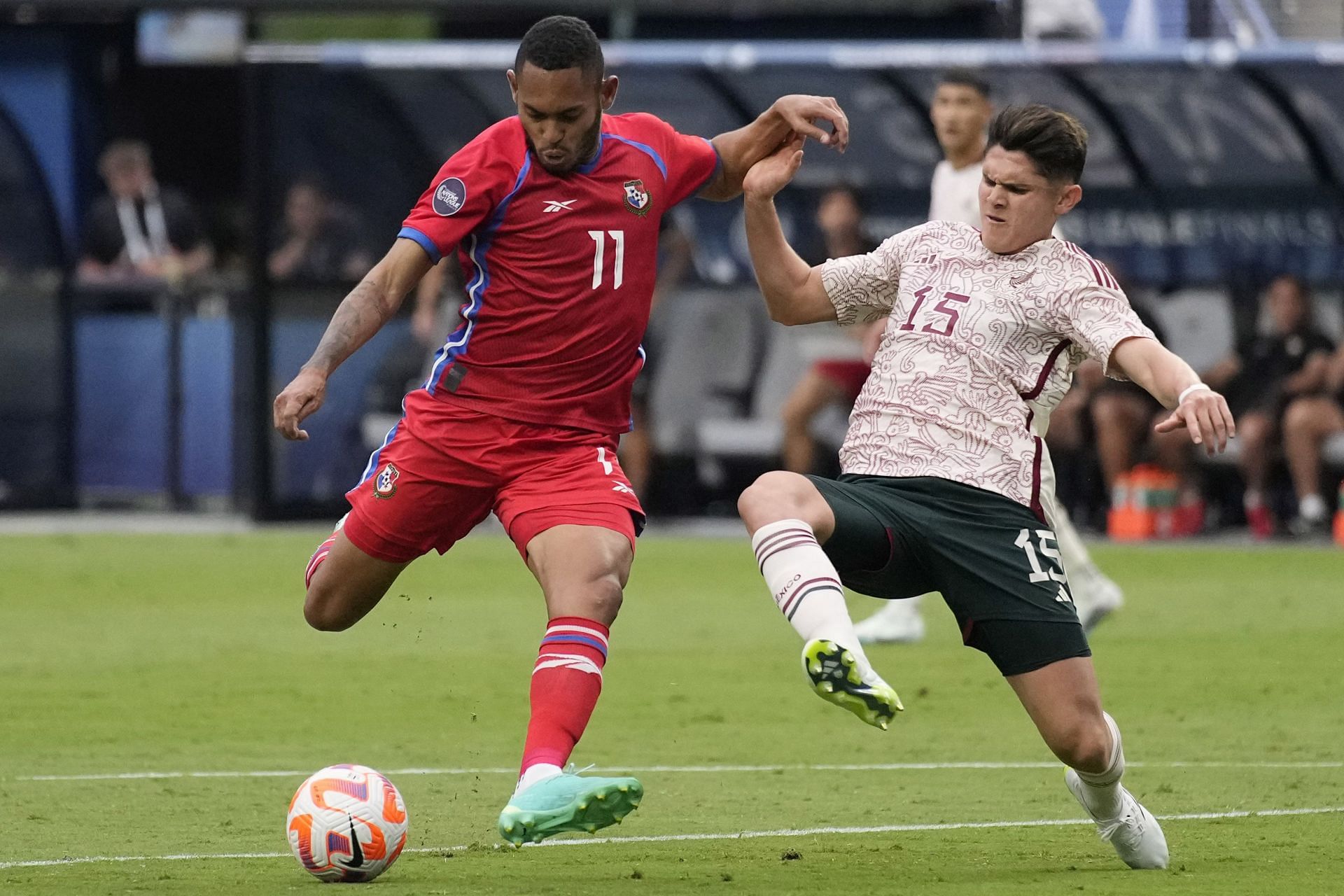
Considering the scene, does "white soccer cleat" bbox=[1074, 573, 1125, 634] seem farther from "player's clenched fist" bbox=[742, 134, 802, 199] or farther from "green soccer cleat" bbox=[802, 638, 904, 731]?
"green soccer cleat" bbox=[802, 638, 904, 731]

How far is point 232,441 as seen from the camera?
19.2 metres

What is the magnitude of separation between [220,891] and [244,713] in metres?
3.63

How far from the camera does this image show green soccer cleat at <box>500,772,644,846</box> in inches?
211

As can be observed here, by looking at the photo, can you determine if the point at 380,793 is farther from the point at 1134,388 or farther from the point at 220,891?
the point at 1134,388

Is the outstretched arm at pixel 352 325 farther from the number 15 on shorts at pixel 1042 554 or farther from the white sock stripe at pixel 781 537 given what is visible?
the number 15 on shorts at pixel 1042 554

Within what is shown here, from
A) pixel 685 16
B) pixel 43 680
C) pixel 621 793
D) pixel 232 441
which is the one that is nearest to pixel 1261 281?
pixel 685 16

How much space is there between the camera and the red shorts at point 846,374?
48.4ft

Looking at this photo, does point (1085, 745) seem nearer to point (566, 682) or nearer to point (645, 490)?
point (566, 682)

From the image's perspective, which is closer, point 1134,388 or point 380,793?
point 380,793

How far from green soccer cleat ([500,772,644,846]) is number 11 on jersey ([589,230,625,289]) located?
1550mm

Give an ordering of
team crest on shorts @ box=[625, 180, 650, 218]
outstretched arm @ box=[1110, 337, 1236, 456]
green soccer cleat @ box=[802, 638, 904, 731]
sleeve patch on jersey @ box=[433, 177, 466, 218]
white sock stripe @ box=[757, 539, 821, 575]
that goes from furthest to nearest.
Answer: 1. team crest on shorts @ box=[625, 180, 650, 218]
2. sleeve patch on jersey @ box=[433, 177, 466, 218]
3. white sock stripe @ box=[757, 539, 821, 575]
4. outstretched arm @ box=[1110, 337, 1236, 456]
5. green soccer cleat @ box=[802, 638, 904, 731]

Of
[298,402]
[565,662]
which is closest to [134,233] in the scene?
[298,402]

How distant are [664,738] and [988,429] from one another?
2928mm

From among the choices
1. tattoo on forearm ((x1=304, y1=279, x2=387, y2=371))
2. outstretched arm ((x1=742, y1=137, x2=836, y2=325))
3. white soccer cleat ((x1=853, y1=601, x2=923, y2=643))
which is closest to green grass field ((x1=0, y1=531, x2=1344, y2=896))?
white soccer cleat ((x1=853, y1=601, x2=923, y2=643))
